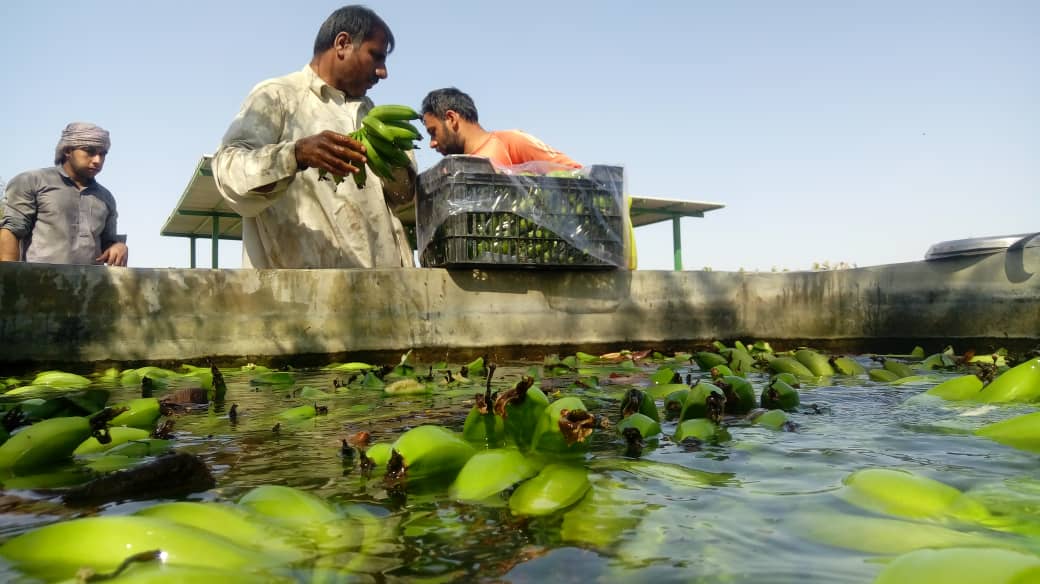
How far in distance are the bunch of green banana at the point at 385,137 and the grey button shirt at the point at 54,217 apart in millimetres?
2651

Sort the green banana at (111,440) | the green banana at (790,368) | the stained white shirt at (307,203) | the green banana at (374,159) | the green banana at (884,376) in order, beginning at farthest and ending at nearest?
the stained white shirt at (307,203) → the green banana at (374,159) → the green banana at (790,368) → the green banana at (884,376) → the green banana at (111,440)

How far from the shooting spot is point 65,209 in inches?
200

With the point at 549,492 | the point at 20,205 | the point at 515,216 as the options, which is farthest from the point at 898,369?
the point at 20,205

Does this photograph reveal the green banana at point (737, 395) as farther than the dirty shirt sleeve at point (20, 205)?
No

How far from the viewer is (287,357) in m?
3.98

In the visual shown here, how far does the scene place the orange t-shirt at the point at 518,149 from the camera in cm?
476

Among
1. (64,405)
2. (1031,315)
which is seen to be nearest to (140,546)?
(64,405)

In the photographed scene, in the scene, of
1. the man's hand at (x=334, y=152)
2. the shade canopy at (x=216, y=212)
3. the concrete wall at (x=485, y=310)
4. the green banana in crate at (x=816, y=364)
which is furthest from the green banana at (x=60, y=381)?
the shade canopy at (x=216, y=212)

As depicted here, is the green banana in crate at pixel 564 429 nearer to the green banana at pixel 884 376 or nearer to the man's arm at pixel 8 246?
the green banana at pixel 884 376

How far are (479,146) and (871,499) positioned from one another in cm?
435

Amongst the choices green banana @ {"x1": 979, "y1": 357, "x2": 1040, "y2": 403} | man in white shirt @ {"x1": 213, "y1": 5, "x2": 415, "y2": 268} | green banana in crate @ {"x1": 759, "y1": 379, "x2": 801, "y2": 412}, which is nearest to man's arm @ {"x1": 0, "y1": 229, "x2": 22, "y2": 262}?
man in white shirt @ {"x1": 213, "y1": 5, "x2": 415, "y2": 268}

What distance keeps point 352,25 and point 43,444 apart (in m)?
3.56

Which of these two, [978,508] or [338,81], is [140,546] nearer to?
[978,508]

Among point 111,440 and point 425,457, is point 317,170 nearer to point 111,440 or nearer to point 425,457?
point 111,440
